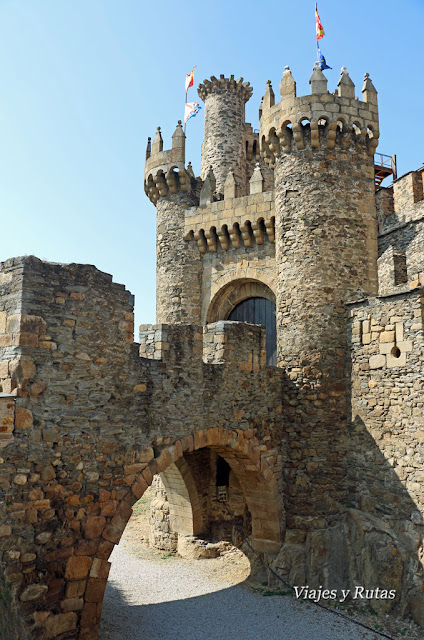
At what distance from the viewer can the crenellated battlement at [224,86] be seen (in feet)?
58.0

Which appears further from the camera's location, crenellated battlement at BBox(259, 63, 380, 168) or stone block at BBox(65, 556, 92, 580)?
crenellated battlement at BBox(259, 63, 380, 168)

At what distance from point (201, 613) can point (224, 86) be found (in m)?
15.5

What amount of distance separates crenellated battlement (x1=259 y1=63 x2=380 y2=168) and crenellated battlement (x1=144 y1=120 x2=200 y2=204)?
10.9 ft

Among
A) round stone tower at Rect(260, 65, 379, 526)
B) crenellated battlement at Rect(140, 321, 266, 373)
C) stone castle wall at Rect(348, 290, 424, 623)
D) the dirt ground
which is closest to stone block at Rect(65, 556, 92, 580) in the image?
crenellated battlement at Rect(140, 321, 266, 373)

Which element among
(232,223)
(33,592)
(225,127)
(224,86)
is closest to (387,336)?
(232,223)

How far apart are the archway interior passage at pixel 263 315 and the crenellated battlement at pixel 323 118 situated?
139 inches

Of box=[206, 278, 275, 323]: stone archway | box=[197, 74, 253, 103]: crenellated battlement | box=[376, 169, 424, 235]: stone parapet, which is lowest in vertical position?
box=[206, 278, 275, 323]: stone archway

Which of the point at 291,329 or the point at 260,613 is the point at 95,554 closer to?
the point at 260,613

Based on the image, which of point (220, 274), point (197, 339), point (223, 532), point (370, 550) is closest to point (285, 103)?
point (220, 274)

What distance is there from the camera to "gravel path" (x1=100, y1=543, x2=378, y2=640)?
8.03 meters

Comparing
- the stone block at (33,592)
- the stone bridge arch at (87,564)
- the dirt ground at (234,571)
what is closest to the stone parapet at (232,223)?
the stone bridge arch at (87,564)

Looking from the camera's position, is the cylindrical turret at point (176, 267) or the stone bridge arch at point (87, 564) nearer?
the stone bridge arch at point (87, 564)

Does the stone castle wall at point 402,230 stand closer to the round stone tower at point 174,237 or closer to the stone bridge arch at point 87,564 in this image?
the round stone tower at point 174,237

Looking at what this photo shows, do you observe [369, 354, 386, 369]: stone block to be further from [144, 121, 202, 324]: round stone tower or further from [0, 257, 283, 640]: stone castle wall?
[144, 121, 202, 324]: round stone tower
